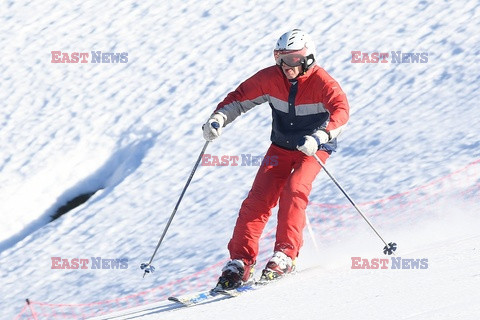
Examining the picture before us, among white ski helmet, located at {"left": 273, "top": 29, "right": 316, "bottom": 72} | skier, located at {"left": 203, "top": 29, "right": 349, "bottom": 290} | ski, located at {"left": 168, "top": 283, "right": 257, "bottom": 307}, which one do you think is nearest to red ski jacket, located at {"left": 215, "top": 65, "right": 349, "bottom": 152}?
skier, located at {"left": 203, "top": 29, "right": 349, "bottom": 290}

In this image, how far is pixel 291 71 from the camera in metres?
5.89

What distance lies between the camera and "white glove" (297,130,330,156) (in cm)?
550

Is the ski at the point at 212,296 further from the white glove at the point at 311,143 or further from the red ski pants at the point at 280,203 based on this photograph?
the white glove at the point at 311,143

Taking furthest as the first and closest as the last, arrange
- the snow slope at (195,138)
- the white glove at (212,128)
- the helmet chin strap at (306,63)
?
the snow slope at (195,138) → the white glove at (212,128) → the helmet chin strap at (306,63)

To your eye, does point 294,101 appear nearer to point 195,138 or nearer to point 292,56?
point 292,56

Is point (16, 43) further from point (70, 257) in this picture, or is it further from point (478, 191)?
point (478, 191)

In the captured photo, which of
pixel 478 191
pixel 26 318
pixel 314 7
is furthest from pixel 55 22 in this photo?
pixel 478 191

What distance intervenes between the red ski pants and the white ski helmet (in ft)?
2.04

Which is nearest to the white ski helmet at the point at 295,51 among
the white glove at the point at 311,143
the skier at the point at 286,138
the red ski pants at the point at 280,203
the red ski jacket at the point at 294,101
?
the skier at the point at 286,138

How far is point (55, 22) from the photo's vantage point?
45.8ft

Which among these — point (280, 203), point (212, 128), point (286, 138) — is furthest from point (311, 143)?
point (212, 128)

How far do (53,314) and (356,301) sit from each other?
434 cm

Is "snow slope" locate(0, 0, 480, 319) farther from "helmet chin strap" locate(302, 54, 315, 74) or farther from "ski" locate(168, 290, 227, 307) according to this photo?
"helmet chin strap" locate(302, 54, 315, 74)

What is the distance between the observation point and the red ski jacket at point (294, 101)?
5887mm
